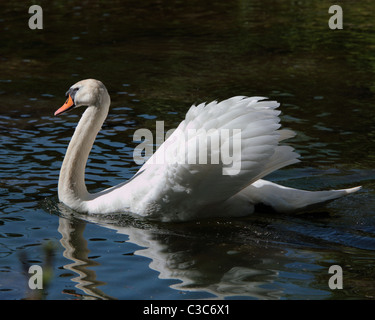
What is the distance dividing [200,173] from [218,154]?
270 mm

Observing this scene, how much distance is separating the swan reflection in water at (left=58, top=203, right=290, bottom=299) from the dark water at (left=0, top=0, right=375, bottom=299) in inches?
0.7

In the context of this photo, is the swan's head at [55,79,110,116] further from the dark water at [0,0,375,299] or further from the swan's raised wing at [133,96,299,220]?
Answer: the dark water at [0,0,375,299]

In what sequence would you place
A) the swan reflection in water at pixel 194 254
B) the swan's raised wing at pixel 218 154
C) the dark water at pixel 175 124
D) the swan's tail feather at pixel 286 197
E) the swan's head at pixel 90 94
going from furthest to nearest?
the swan's head at pixel 90 94 → the swan's tail feather at pixel 286 197 → the swan's raised wing at pixel 218 154 → the dark water at pixel 175 124 → the swan reflection in water at pixel 194 254

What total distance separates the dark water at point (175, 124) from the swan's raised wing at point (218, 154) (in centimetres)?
38

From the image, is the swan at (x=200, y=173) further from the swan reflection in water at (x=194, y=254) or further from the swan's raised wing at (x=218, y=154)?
the swan reflection in water at (x=194, y=254)

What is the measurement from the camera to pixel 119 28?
1642 centimetres

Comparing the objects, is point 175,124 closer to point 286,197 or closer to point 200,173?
point 286,197

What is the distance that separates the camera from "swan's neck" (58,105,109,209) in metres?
7.49

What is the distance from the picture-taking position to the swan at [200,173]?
259 inches

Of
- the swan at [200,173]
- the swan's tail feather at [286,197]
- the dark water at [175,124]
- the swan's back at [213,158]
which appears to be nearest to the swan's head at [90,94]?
the swan at [200,173]

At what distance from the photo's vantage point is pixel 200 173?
264 inches

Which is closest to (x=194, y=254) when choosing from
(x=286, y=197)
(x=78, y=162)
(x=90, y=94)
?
(x=286, y=197)
